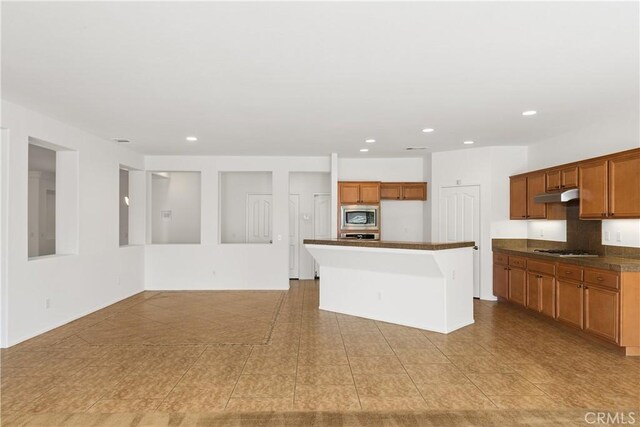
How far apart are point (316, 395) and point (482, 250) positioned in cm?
495

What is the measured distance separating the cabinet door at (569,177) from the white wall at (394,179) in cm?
311

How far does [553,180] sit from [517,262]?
135 cm

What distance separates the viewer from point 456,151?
7461 millimetres

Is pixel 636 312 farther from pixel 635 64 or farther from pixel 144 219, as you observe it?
pixel 144 219

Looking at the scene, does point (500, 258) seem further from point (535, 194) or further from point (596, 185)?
point (596, 185)

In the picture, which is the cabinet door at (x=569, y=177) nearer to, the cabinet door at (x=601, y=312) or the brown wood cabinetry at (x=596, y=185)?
the brown wood cabinetry at (x=596, y=185)

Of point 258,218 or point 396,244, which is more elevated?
point 258,218

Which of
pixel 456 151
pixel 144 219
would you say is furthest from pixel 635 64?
pixel 144 219

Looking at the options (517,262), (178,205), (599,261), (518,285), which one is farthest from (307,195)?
(599,261)

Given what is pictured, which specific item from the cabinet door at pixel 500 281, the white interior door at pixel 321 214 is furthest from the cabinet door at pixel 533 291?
the white interior door at pixel 321 214

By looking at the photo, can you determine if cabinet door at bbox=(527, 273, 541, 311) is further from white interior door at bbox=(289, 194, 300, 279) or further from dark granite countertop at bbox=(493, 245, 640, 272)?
white interior door at bbox=(289, 194, 300, 279)

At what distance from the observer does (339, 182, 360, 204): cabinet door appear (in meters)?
8.23

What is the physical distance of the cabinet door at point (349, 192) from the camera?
8.23m

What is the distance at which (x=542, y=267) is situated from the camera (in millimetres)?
5578
